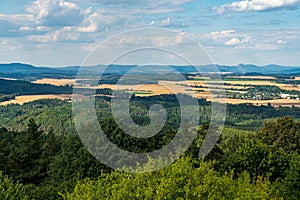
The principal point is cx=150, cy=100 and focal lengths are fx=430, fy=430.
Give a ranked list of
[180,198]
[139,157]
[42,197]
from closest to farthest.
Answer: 1. [180,198]
2. [42,197]
3. [139,157]

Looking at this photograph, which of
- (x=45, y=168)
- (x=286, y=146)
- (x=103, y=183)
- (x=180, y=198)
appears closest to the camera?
(x=180, y=198)

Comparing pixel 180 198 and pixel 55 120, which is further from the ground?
pixel 180 198

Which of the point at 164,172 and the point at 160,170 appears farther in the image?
the point at 160,170

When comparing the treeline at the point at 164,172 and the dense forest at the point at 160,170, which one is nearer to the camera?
the treeline at the point at 164,172

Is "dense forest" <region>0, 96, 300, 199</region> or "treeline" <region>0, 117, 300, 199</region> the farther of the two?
"dense forest" <region>0, 96, 300, 199</region>

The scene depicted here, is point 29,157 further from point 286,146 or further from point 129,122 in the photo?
point 286,146

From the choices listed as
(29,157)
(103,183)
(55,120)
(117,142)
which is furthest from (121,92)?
(55,120)

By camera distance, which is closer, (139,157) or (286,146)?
(139,157)
